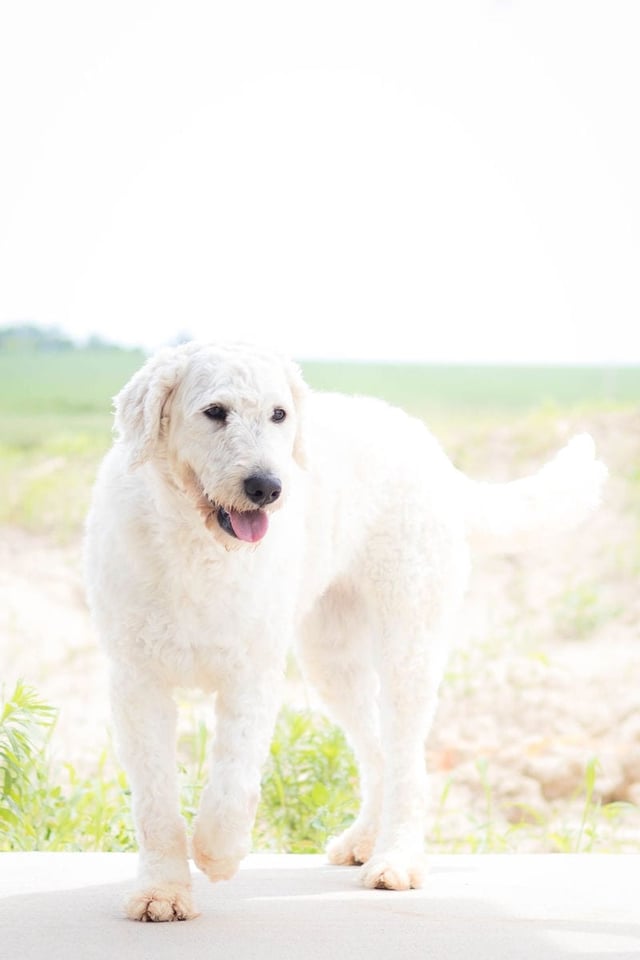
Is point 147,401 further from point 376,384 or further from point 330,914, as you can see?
point 376,384

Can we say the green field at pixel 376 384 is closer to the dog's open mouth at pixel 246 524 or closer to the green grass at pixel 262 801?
the green grass at pixel 262 801

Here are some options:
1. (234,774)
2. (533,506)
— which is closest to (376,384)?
(533,506)

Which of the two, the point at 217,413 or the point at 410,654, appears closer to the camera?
the point at 217,413

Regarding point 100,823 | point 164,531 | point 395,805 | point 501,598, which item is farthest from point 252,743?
point 501,598

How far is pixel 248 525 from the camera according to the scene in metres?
3.55

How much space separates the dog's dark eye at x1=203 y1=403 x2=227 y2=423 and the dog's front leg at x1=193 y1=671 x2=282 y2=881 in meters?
0.71

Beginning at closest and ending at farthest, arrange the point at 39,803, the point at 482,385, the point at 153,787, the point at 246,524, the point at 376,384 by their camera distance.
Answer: the point at 246,524 < the point at 153,787 < the point at 39,803 < the point at 376,384 < the point at 482,385

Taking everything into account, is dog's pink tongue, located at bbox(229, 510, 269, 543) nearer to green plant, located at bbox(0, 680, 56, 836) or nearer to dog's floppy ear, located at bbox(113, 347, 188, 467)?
dog's floppy ear, located at bbox(113, 347, 188, 467)

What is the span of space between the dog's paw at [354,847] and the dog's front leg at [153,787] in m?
1.13

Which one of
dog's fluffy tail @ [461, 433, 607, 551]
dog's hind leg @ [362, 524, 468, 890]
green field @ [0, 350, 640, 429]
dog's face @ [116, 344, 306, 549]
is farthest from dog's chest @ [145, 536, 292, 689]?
green field @ [0, 350, 640, 429]

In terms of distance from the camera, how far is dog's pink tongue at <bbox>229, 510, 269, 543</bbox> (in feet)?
11.6

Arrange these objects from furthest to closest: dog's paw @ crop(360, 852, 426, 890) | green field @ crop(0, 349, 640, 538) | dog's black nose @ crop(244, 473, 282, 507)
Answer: green field @ crop(0, 349, 640, 538)
dog's paw @ crop(360, 852, 426, 890)
dog's black nose @ crop(244, 473, 282, 507)

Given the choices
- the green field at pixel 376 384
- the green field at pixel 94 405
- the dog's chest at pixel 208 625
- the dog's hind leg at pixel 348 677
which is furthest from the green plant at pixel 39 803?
the green field at pixel 376 384

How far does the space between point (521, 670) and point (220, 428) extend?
5.88 meters
